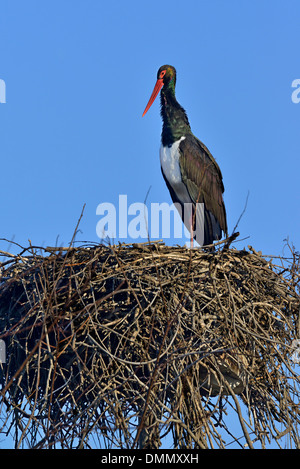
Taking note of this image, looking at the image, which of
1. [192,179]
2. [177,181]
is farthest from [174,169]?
[192,179]

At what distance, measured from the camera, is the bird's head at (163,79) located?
11070mm

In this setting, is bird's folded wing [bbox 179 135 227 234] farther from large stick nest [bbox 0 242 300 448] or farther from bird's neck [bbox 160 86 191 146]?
large stick nest [bbox 0 242 300 448]

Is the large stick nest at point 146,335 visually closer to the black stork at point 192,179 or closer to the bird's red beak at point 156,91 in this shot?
the black stork at point 192,179

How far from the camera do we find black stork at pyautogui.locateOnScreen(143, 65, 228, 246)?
10047mm

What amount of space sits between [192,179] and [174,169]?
11.5 inches

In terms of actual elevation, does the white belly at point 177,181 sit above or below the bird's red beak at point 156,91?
below

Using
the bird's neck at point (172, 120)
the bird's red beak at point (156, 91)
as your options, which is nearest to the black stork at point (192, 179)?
the bird's neck at point (172, 120)

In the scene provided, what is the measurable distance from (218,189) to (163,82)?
207 centimetres

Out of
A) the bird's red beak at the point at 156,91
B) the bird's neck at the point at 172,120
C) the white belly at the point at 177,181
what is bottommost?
the white belly at the point at 177,181

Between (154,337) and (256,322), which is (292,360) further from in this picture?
(154,337)

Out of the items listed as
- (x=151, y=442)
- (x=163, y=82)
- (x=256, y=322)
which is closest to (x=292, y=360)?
(x=256, y=322)

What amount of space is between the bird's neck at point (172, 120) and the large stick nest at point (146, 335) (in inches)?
Answer: 121

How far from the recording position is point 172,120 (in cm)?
1046

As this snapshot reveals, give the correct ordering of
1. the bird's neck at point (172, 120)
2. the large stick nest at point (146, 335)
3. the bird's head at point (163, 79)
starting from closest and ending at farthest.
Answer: the large stick nest at point (146, 335), the bird's neck at point (172, 120), the bird's head at point (163, 79)
